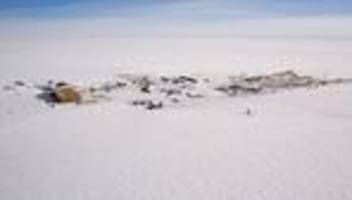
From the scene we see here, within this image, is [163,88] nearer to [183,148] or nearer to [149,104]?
[149,104]

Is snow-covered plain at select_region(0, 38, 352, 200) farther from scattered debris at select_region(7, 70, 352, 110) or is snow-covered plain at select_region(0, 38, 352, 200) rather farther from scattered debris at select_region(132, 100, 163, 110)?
scattered debris at select_region(7, 70, 352, 110)

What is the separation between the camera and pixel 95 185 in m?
5.43

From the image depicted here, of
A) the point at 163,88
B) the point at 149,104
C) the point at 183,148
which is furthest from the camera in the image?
the point at 163,88

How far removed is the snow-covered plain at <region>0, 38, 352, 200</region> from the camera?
5.32m

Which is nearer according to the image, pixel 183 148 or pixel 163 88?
pixel 183 148

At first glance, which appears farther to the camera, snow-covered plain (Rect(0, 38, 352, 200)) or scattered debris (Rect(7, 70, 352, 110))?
scattered debris (Rect(7, 70, 352, 110))

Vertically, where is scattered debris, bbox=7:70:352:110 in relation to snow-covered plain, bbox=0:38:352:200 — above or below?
below

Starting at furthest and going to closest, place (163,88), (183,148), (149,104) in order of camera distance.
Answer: (163,88) → (149,104) → (183,148)

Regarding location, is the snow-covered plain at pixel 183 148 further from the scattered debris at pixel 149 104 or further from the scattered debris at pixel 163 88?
the scattered debris at pixel 163 88

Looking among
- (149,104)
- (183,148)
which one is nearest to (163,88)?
(149,104)

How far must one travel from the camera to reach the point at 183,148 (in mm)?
6684

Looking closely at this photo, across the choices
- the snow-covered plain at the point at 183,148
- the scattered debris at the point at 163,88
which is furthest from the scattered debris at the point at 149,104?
the snow-covered plain at the point at 183,148

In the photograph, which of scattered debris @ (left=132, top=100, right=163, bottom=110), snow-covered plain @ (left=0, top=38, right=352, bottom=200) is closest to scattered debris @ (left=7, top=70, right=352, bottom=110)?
scattered debris @ (left=132, top=100, right=163, bottom=110)

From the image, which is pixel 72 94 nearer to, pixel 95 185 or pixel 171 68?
pixel 95 185
